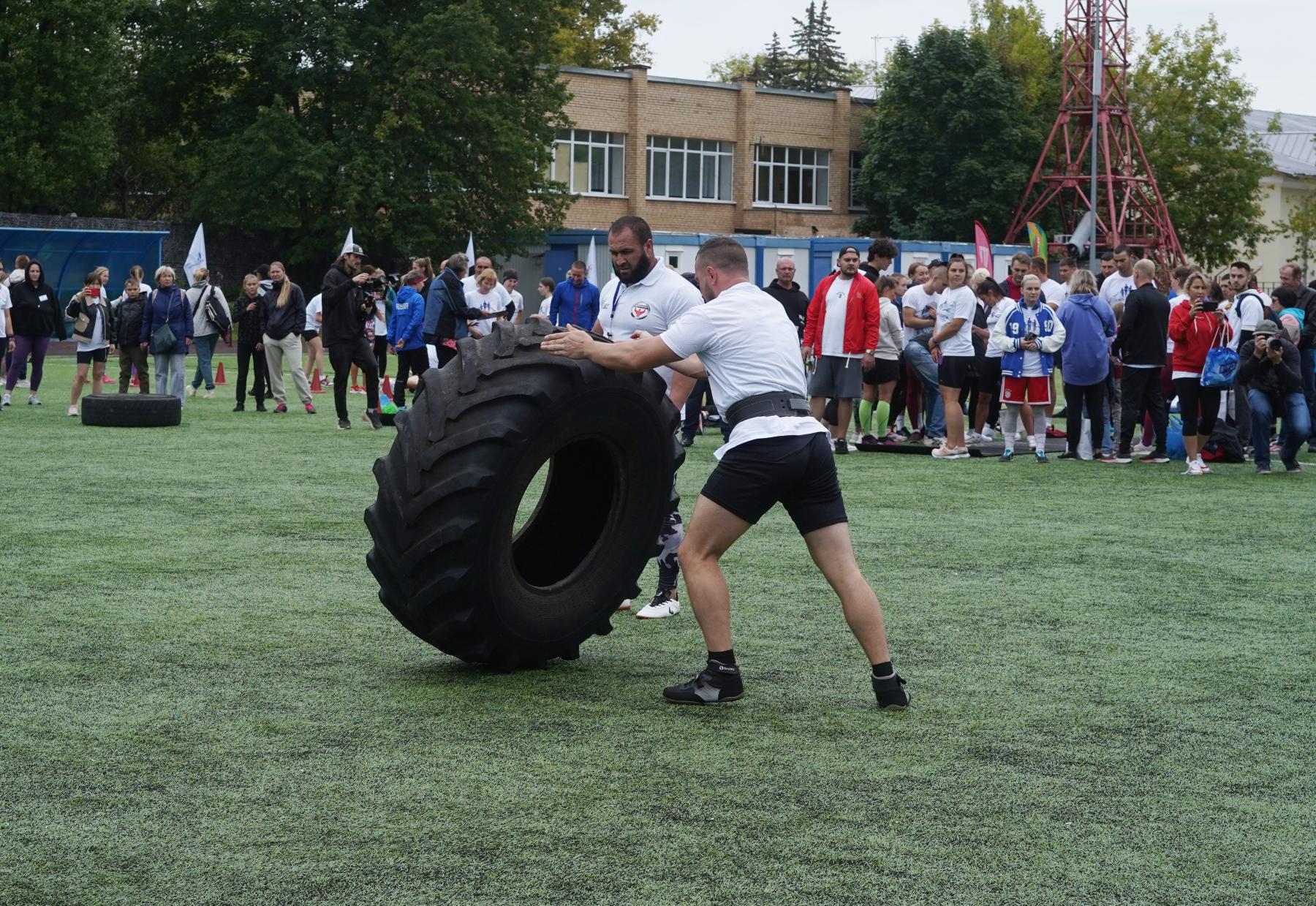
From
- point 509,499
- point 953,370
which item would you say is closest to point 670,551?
point 509,499

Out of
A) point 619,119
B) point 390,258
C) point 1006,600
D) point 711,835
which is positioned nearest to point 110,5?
point 390,258

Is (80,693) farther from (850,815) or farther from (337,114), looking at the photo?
(337,114)

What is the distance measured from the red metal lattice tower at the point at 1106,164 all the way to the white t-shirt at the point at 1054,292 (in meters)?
38.2

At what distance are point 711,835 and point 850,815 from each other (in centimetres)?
47

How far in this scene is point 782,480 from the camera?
6.31m

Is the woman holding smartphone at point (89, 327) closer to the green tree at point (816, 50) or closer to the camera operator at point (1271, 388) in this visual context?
the camera operator at point (1271, 388)

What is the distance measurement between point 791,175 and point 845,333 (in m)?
51.4

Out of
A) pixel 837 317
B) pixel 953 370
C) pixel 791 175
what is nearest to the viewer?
pixel 837 317

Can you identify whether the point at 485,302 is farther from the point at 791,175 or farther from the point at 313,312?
the point at 791,175

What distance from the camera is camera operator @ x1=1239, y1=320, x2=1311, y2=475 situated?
14.5 m

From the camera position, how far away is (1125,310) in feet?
51.9

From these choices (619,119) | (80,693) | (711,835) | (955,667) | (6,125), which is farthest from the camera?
(619,119)

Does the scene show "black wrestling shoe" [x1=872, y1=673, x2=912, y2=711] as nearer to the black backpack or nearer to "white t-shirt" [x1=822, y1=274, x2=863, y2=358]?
"white t-shirt" [x1=822, y1=274, x2=863, y2=358]

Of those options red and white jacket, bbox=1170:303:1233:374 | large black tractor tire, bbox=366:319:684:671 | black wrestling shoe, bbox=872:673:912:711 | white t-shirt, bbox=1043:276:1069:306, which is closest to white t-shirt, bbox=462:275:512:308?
white t-shirt, bbox=1043:276:1069:306
